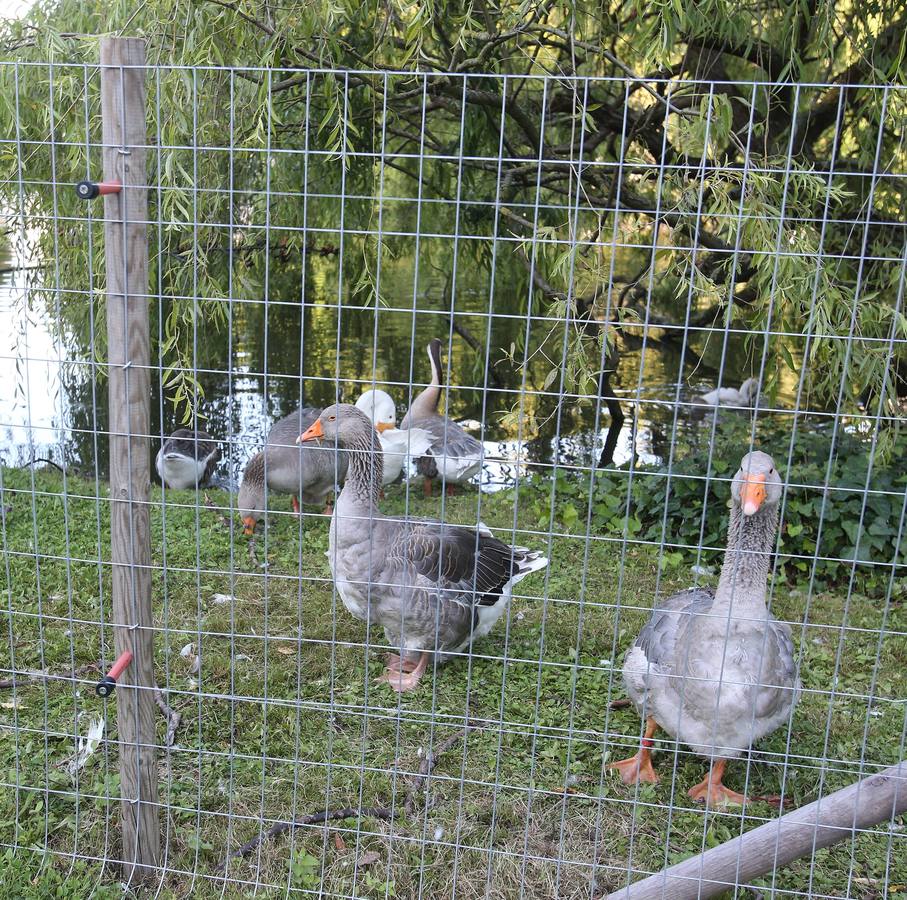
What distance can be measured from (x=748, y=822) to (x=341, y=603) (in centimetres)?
254

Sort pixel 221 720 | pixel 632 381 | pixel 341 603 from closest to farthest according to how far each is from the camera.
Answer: pixel 221 720
pixel 341 603
pixel 632 381

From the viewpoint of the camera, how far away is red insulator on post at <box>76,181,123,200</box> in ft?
8.85

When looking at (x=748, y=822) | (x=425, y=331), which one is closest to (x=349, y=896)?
(x=748, y=822)

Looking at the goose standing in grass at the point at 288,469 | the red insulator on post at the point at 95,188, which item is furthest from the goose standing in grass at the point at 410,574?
the goose standing in grass at the point at 288,469

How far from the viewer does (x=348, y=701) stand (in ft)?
14.3

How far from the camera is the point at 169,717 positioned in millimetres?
3797

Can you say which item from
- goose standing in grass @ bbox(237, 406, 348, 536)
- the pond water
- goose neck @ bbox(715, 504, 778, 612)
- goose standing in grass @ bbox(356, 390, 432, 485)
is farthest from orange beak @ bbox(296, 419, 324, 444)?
goose standing in grass @ bbox(356, 390, 432, 485)

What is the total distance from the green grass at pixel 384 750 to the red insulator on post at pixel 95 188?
37.5 inches

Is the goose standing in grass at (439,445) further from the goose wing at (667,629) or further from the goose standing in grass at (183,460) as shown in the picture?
the goose wing at (667,629)

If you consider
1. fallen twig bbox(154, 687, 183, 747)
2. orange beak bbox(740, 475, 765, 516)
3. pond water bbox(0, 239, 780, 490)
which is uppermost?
orange beak bbox(740, 475, 765, 516)

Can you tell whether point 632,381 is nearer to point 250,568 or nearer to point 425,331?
point 425,331

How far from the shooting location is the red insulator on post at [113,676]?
2.94 m

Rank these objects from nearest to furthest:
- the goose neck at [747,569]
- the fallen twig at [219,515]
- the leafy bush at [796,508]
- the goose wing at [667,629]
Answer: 1. the goose neck at [747,569]
2. the goose wing at [667,629]
3. the leafy bush at [796,508]
4. the fallen twig at [219,515]

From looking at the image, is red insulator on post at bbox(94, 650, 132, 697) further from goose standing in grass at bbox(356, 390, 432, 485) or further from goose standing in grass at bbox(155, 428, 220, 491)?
goose standing in grass at bbox(155, 428, 220, 491)
